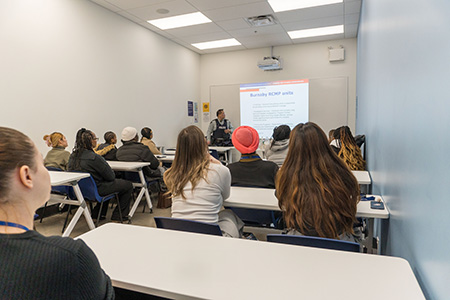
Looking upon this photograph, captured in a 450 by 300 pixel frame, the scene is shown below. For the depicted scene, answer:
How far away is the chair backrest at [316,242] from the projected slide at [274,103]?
234 inches

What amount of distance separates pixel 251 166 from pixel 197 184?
0.72 m

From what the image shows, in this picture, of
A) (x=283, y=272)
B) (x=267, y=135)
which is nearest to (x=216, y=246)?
(x=283, y=272)

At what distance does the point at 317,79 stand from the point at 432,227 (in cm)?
645

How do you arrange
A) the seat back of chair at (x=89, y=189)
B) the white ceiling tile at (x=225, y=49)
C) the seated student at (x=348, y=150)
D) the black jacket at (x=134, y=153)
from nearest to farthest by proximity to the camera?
1. the seat back of chair at (x=89, y=189)
2. the seated student at (x=348, y=150)
3. the black jacket at (x=134, y=153)
4. the white ceiling tile at (x=225, y=49)

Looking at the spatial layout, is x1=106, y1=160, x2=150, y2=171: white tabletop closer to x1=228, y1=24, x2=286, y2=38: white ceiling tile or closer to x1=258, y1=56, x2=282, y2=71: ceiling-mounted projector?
x1=228, y1=24, x2=286, y2=38: white ceiling tile

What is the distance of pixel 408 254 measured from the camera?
131 cm

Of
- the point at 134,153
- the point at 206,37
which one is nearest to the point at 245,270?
the point at 134,153

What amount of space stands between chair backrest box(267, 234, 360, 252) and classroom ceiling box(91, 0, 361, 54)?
4.22m

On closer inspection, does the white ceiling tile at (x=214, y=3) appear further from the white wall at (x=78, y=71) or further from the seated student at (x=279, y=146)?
the seated student at (x=279, y=146)

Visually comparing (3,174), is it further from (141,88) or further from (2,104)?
(141,88)

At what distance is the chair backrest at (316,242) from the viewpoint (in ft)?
4.07

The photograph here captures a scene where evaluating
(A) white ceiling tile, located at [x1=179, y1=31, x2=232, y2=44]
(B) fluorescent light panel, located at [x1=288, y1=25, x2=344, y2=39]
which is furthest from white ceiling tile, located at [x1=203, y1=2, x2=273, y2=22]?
(B) fluorescent light panel, located at [x1=288, y1=25, x2=344, y2=39]

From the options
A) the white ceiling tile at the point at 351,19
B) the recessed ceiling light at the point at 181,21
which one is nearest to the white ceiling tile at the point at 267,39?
the white ceiling tile at the point at 351,19

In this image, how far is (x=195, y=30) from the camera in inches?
235
